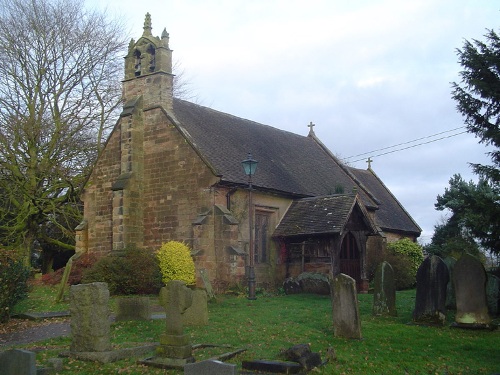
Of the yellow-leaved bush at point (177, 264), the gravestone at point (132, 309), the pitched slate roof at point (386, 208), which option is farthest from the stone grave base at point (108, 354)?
the pitched slate roof at point (386, 208)

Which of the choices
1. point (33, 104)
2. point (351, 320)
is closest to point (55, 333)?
point (351, 320)

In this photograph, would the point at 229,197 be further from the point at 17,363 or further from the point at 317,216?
the point at 17,363

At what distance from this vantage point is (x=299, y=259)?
25219 mm

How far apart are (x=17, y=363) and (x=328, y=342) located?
657cm

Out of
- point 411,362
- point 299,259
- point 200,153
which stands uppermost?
point 200,153


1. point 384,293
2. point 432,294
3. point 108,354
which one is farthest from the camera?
point 384,293

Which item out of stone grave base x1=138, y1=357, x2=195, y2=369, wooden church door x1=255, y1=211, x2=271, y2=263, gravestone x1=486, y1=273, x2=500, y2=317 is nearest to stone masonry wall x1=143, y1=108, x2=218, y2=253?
wooden church door x1=255, y1=211, x2=271, y2=263

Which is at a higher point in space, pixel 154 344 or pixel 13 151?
pixel 13 151

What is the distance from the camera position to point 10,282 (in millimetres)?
15141

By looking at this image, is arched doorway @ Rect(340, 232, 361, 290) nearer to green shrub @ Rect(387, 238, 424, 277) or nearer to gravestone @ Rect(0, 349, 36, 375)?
green shrub @ Rect(387, 238, 424, 277)

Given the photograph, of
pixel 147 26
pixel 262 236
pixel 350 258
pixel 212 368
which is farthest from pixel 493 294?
pixel 147 26

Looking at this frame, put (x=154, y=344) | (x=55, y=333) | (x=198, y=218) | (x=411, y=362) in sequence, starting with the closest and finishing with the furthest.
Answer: (x=411, y=362), (x=154, y=344), (x=55, y=333), (x=198, y=218)

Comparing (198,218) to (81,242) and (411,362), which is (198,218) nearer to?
(81,242)

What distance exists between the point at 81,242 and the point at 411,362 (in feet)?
62.9
